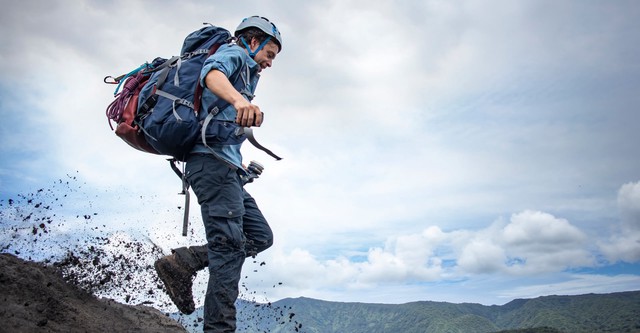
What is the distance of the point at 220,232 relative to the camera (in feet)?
14.3

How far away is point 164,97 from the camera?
4.43 metres

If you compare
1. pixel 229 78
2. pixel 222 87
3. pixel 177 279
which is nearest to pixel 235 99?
pixel 222 87

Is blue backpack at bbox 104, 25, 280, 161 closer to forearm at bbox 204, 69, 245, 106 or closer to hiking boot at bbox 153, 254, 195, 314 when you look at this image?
forearm at bbox 204, 69, 245, 106

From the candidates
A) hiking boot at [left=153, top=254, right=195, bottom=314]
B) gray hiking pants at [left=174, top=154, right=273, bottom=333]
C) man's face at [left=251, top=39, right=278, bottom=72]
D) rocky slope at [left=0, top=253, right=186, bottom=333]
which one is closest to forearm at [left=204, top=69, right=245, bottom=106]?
gray hiking pants at [left=174, top=154, right=273, bottom=333]

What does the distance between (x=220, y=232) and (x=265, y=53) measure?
6.71 ft

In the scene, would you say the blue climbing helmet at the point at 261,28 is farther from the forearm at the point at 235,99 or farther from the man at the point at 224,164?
the forearm at the point at 235,99

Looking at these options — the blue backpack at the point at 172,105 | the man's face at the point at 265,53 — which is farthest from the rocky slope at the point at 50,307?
the man's face at the point at 265,53

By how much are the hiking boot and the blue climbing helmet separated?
2611mm

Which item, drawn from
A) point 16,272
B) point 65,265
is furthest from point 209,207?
point 65,265

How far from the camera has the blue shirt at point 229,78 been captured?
4.18m

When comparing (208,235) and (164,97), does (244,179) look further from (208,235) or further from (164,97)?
(164,97)

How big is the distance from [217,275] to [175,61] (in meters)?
2.31

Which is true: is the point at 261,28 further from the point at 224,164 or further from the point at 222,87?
the point at 224,164

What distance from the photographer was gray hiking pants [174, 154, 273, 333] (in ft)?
13.8
